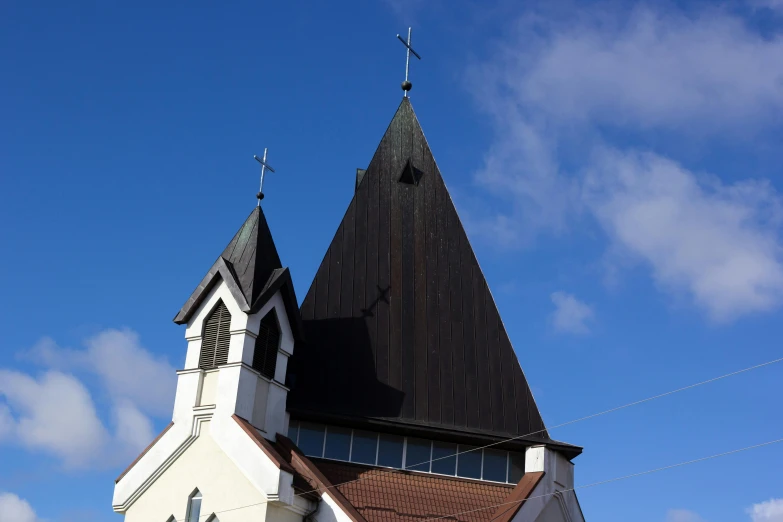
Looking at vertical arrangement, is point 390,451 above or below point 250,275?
below

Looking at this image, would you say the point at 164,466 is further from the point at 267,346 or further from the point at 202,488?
the point at 267,346


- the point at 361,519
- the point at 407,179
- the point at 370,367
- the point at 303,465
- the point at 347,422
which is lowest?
the point at 361,519

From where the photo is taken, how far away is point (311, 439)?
60.8 feet

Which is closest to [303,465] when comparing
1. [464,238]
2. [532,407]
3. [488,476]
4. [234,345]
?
[234,345]

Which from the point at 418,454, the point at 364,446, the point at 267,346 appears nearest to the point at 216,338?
the point at 267,346

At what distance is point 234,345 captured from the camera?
1780 centimetres

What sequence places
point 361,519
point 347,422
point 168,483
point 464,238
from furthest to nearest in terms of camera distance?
1. point 464,238
2. point 347,422
3. point 168,483
4. point 361,519

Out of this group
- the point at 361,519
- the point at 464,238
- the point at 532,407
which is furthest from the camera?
the point at 464,238

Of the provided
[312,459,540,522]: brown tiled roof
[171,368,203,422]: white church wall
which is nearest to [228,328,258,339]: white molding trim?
[171,368,203,422]: white church wall

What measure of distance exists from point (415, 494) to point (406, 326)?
4.03 meters

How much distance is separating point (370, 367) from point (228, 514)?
14.9 ft

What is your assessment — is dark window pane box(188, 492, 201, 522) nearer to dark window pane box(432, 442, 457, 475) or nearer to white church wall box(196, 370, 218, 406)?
white church wall box(196, 370, 218, 406)

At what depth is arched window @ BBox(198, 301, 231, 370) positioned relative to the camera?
18.0 m

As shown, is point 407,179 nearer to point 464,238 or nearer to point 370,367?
point 464,238
